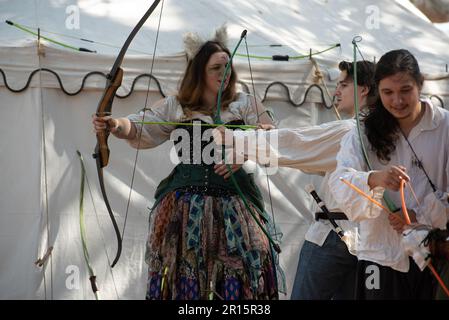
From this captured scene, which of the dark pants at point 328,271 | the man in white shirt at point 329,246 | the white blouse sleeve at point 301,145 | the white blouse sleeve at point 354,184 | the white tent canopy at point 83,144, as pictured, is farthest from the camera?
the white tent canopy at point 83,144

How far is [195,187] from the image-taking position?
3.34 meters

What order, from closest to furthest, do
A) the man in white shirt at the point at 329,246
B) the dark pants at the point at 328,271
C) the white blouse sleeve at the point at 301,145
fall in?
the white blouse sleeve at the point at 301,145, the man in white shirt at the point at 329,246, the dark pants at the point at 328,271

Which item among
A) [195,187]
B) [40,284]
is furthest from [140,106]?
[195,187]

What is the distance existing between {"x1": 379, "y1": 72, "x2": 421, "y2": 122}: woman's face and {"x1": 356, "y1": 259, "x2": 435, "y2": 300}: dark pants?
1.34 ft

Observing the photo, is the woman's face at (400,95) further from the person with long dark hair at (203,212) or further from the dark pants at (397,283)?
the person with long dark hair at (203,212)

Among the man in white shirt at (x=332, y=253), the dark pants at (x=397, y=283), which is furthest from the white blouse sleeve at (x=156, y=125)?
the dark pants at (x=397, y=283)

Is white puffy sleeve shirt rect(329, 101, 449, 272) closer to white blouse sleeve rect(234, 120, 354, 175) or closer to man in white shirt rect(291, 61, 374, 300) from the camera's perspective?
white blouse sleeve rect(234, 120, 354, 175)

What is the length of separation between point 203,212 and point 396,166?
3.04 feet

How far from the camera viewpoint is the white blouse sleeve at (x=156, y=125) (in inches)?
134

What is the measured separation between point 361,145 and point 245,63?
1983 millimetres

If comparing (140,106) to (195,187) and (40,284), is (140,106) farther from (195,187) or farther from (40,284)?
(195,187)

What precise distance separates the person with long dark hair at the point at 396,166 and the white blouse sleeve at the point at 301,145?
46 cm

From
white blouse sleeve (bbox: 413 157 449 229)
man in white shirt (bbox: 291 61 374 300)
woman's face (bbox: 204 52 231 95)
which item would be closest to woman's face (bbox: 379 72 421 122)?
white blouse sleeve (bbox: 413 157 449 229)

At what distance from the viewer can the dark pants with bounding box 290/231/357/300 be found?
11.5 feet
